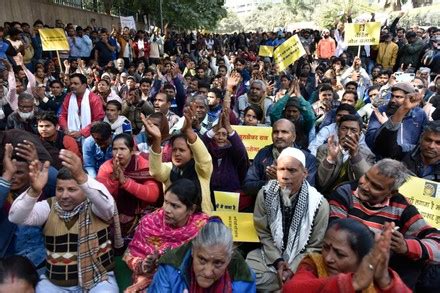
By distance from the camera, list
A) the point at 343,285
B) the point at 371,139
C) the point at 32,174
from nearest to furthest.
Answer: the point at 343,285
the point at 32,174
the point at 371,139

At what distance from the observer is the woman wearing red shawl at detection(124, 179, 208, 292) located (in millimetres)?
2816

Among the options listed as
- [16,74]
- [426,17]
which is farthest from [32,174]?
[426,17]

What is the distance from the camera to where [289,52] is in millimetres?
7922

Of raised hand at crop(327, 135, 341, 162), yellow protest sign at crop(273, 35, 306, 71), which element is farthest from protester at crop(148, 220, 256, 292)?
yellow protest sign at crop(273, 35, 306, 71)

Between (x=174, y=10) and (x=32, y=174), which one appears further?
(x=174, y=10)

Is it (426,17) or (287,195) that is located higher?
(426,17)

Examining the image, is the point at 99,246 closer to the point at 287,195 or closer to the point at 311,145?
the point at 287,195

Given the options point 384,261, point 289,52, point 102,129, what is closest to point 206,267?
point 384,261

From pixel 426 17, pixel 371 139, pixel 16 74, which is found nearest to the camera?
pixel 371 139

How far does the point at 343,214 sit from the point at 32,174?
1.99 m

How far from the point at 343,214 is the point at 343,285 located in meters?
1.14

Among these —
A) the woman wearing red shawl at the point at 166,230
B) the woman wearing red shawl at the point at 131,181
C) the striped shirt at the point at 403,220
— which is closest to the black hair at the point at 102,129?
the woman wearing red shawl at the point at 131,181

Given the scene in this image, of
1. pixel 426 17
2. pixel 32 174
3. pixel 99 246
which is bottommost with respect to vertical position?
pixel 99 246

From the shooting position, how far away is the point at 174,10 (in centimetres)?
2336
